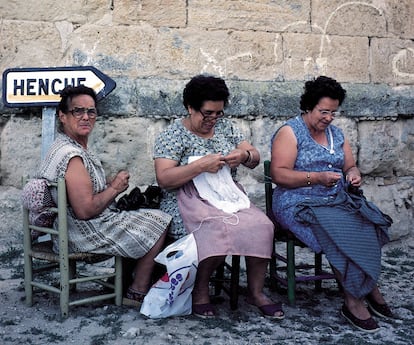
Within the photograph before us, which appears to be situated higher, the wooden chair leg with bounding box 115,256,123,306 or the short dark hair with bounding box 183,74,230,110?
the short dark hair with bounding box 183,74,230,110

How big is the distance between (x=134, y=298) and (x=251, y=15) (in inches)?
102

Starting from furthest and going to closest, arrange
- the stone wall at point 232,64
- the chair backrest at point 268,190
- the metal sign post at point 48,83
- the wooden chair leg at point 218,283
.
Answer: the stone wall at point 232,64 → the metal sign post at point 48,83 → the chair backrest at point 268,190 → the wooden chair leg at point 218,283

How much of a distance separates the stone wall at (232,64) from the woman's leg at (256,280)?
160cm

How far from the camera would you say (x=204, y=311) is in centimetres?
367

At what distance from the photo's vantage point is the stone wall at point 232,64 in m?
4.98

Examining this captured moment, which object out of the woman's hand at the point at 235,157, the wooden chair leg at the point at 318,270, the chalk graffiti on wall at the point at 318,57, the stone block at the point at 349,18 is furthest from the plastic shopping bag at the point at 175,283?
the stone block at the point at 349,18

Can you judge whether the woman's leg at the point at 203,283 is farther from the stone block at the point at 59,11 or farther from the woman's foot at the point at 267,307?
the stone block at the point at 59,11

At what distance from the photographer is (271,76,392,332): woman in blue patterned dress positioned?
11.7 feet

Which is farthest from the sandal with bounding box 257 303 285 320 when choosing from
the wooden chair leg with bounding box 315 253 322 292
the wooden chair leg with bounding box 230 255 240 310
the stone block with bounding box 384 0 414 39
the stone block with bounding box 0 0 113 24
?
the stone block with bounding box 384 0 414 39

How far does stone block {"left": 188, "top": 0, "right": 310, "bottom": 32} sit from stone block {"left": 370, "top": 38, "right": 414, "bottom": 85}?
0.67 meters

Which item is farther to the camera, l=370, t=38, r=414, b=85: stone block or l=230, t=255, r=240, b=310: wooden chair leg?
l=370, t=38, r=414, b=85: stone block

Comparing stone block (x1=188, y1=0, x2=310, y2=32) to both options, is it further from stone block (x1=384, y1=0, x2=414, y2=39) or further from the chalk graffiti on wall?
stone block (x1=384, y1=0, x2=414, y2=39)

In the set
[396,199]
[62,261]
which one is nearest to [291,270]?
[62,261]

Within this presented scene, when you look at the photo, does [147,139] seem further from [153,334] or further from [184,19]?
[153,334]
